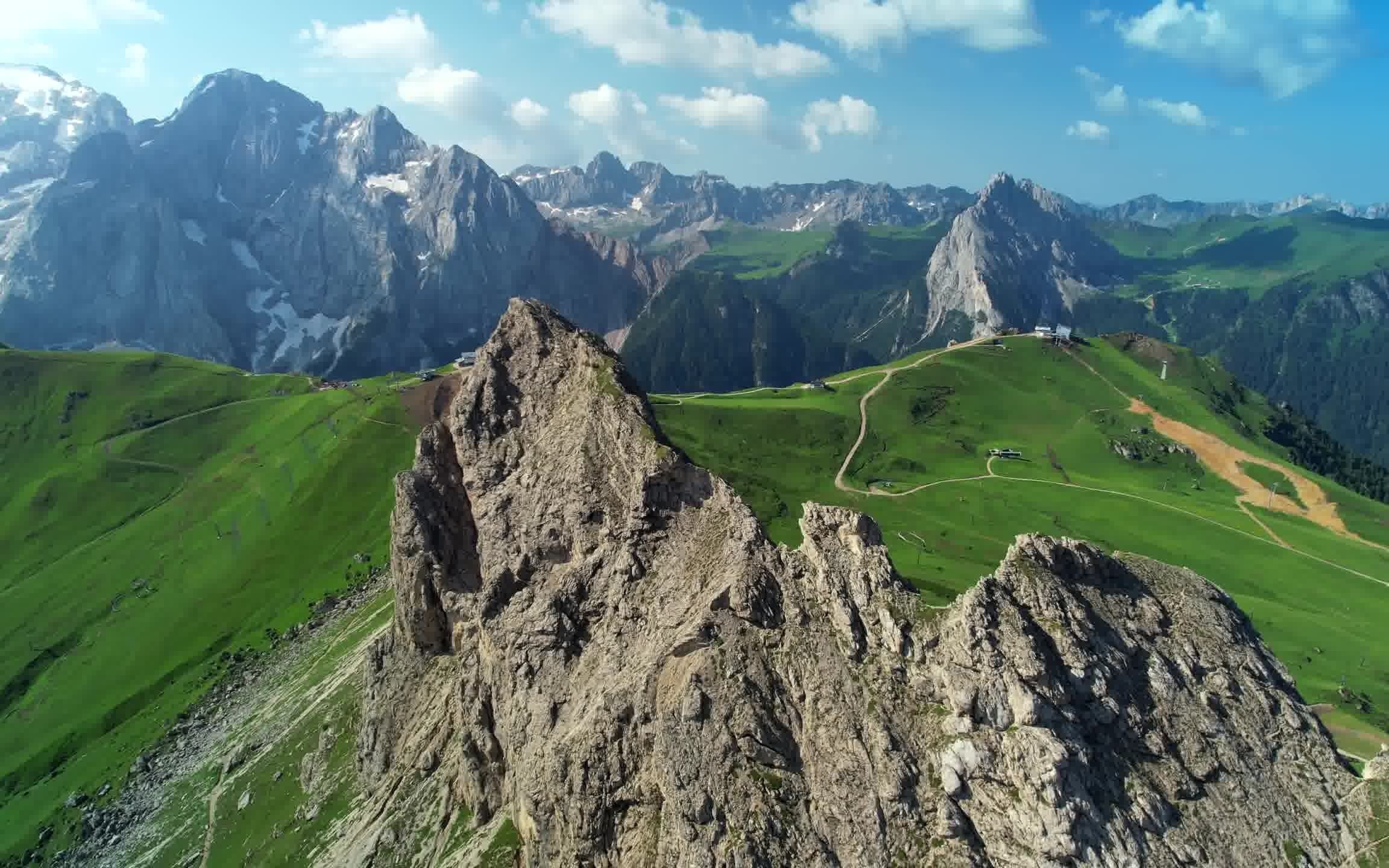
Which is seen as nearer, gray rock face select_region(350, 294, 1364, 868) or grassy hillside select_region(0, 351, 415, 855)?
gray rock face select_region(350, 294, 1364, 868)

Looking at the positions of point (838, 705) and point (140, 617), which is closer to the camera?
point (838, 705)

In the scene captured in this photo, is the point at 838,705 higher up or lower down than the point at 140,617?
higher up

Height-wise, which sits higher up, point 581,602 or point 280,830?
point 581,602

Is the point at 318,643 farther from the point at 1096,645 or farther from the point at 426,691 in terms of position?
the point at 1096,645

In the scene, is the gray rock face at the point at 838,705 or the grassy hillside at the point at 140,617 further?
the grassy hillside at the point at 140,617

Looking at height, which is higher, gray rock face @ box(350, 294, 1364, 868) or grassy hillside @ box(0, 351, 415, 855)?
gray rock face @ box(350, 294, 1364, 868)

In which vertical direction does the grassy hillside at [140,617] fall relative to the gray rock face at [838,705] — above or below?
below

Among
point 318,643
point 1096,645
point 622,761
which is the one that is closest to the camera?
point 1096,645

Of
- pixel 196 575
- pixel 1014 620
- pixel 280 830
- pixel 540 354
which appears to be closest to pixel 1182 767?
pixel 1014 620
